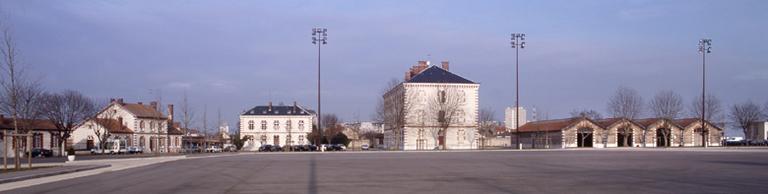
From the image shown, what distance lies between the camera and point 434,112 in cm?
9238

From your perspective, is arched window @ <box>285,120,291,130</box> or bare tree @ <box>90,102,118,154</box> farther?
arched window @ <box>285,120,291,130</box>

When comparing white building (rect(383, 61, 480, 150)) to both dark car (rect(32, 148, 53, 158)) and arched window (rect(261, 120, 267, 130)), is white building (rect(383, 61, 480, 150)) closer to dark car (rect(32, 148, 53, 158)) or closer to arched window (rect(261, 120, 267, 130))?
arched window (rect(261, 120, 267, 130))

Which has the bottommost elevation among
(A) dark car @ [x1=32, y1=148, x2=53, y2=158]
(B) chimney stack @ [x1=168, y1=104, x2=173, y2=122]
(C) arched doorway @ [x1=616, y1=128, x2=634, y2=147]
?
(A) dark car @ [x1=32, y1=148, x2=53, y2=158]

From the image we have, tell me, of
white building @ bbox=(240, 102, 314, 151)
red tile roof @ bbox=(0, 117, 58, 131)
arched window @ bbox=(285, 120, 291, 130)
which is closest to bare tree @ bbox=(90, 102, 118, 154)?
red tile roof @ bbox=(0, 117, 58, 131)

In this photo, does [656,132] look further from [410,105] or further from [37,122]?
[37,122]

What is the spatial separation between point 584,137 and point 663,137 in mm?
13472

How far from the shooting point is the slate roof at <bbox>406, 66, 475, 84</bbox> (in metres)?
93.9

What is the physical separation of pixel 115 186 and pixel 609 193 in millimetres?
14741

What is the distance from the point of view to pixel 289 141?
4774 inches

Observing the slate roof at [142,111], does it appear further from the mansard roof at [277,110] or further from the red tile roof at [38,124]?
the mansard roof at [277,110]

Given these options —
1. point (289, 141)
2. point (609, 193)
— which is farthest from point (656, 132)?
point (609, 193)

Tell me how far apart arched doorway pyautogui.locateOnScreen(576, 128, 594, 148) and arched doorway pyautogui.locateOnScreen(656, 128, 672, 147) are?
9.88 meters

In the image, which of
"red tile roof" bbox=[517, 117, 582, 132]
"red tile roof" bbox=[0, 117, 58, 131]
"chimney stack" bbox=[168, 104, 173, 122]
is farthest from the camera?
"chimney stack" bbox=[168, 104, 173, 122]

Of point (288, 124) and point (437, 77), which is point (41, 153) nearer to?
point (437, 77)
